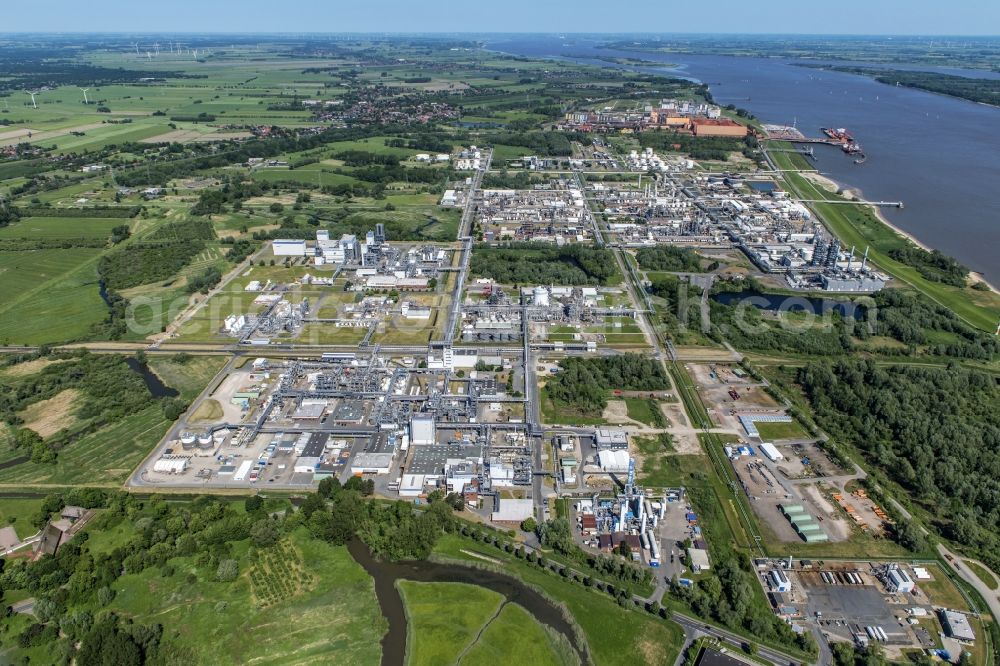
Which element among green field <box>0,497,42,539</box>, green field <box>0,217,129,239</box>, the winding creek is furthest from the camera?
green field <box>0,217,129,239</box>

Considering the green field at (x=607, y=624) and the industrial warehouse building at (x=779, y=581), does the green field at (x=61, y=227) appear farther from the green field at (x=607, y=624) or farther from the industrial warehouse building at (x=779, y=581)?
the industrial warehouse building at (x=779, y=581)

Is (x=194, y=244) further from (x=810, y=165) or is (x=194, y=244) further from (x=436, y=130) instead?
(x=810, y=165)

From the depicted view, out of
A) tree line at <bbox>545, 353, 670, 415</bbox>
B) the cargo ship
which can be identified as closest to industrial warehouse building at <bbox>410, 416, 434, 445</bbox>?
tree line at <bbox>545, 353, 670, 415</bbox>

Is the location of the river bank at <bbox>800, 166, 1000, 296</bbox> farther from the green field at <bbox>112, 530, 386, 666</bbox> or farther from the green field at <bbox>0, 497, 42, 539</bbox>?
the green field at <bbox>0, 497, 42, 539</bbox>

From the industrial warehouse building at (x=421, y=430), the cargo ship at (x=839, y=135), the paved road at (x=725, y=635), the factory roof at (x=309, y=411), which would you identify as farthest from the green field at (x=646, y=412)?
the cargo ship at (x=839, y=135)

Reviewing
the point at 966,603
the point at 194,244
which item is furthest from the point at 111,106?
the point at 966,603

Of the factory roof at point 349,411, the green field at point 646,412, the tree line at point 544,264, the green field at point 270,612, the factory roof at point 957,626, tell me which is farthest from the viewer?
the tree line at point 544,264
